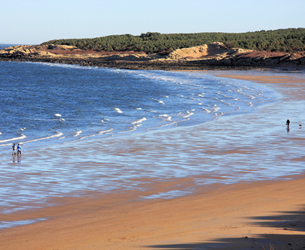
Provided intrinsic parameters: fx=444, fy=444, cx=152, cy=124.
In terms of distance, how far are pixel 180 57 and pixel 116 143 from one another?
11377cm

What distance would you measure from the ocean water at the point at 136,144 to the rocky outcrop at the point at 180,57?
63756mm

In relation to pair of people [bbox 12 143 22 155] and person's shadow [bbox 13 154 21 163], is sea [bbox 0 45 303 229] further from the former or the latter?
pair of people [bbox 12 143 22 155]

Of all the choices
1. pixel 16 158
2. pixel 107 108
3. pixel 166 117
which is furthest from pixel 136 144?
pixel 107 108

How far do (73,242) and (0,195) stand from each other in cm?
588

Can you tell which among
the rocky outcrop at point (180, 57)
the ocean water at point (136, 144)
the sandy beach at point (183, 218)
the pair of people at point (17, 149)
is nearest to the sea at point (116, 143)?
the ocean water at point (136, 144)

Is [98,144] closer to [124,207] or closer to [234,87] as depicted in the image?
[124,207]

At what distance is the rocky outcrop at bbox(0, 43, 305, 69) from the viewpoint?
11381 centimetres

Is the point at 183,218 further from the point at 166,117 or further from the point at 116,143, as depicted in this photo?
the point at 166,117

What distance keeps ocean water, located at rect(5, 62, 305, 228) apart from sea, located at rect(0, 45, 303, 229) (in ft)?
0.14

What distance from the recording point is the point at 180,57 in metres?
137

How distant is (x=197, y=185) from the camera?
55.9ft

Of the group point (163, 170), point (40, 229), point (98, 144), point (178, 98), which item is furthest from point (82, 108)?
point (40, 229)

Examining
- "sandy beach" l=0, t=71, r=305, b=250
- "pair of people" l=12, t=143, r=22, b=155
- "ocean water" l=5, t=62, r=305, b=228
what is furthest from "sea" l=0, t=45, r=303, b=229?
"sandy beach" l=0, t=71, r=305, b=250

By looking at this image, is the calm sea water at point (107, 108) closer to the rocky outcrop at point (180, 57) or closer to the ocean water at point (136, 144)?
the ocean water at point (136, 144)
